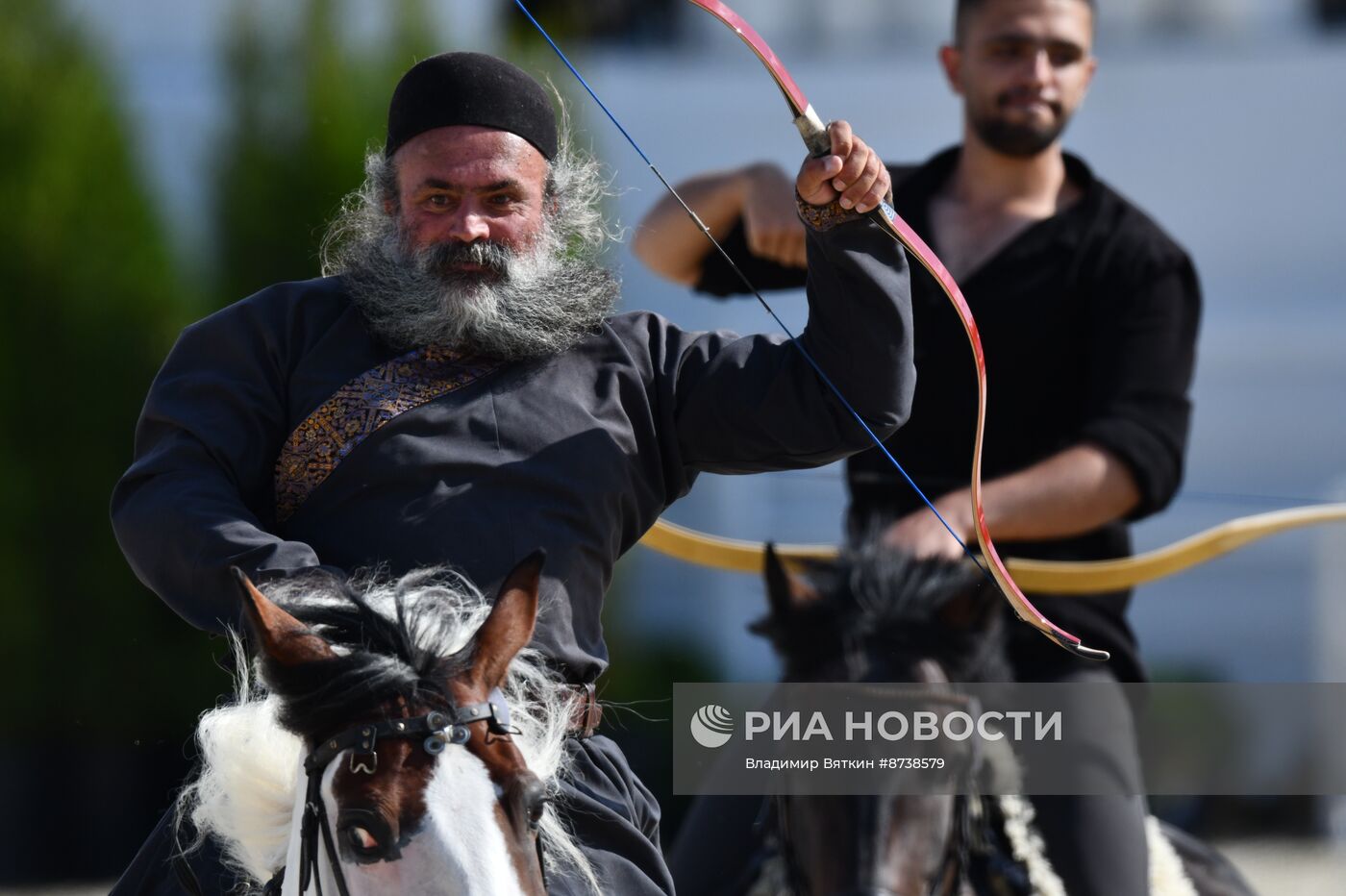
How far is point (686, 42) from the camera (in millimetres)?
4965

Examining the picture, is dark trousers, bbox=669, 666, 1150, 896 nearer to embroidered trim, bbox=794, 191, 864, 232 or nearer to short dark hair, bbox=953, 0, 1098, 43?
embroidered trim, bbox=794, 191, 864, 232

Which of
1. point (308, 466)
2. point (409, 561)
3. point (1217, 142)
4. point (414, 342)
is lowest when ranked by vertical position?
point (409, 561)

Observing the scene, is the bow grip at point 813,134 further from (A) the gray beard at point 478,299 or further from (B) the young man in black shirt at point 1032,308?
(B) the young man in black shirt at point 1032,308

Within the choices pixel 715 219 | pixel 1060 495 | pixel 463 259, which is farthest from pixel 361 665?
pixel 715 219

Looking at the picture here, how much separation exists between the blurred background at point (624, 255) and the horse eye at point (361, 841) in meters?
1.02

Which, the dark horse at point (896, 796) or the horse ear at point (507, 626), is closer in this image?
the horse ear at point (507, 626)

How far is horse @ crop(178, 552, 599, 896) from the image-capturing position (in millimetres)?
1438

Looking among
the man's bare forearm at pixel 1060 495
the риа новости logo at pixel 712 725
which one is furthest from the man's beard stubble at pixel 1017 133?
the риа новости logo at pixel 712 725

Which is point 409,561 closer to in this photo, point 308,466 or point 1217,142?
point 308,466

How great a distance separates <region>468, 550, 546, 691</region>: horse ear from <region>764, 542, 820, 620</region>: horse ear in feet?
4.28

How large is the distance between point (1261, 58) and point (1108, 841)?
101 inches

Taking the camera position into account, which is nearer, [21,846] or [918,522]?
[918,522]

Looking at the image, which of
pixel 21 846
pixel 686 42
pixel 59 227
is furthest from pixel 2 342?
pixel 686 42

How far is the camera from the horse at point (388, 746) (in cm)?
144
